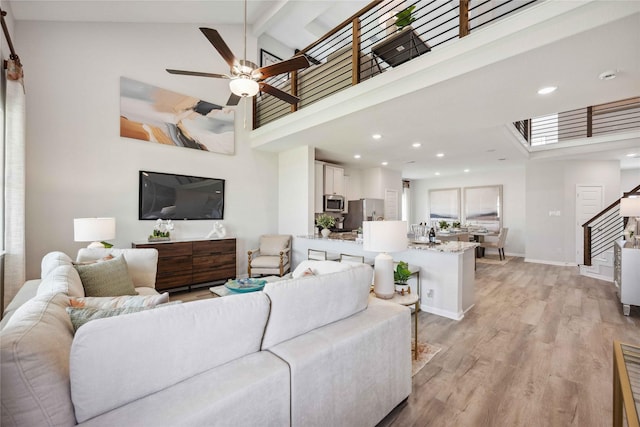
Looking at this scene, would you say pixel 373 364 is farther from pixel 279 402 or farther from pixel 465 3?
pixel 465 3

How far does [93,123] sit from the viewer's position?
399 cm

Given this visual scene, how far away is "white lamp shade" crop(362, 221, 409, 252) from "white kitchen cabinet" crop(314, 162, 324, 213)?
11.5 feet

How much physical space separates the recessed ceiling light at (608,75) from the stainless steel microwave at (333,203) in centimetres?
446

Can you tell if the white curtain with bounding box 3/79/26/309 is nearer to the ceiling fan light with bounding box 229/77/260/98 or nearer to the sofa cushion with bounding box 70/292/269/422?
the ceiling fan light with bounding box 229/77/260/98

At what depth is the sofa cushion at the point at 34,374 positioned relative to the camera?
0.80 meters

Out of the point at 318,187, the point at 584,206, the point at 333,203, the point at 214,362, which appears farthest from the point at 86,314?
the point at 584,206

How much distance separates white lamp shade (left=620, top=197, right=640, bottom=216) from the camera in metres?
4.49

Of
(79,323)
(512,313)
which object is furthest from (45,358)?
(512,313)

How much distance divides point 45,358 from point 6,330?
0.54ft

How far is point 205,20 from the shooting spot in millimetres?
4934

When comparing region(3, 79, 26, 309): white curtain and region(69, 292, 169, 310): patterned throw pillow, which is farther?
region(3, 79, 26, 309): white curtain

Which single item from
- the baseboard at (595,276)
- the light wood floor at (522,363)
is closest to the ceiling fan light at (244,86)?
the light wood floor at (522,363)

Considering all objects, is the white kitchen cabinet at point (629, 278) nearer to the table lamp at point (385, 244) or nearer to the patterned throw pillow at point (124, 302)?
the table lamp at point (385, 244)

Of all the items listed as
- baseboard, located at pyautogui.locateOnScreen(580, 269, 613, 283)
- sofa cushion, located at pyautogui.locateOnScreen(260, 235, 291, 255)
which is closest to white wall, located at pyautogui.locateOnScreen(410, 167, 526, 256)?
baseboard, located at pyautogui.locateOnScreen(580, 269, 613, 283)
